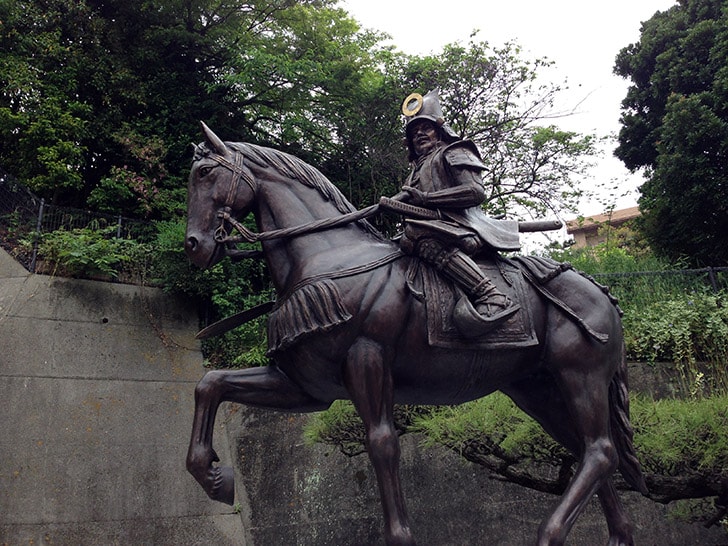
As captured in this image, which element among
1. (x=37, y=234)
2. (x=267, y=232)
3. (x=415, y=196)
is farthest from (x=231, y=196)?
(x=37, y=234)

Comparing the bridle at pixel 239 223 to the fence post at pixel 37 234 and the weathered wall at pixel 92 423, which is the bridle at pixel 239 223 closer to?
the weathered wall at pixel 92 423

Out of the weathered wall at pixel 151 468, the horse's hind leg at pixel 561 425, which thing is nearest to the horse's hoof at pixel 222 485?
the horse's hind leg at pixel 561 425

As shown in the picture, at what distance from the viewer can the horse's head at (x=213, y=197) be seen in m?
3.57

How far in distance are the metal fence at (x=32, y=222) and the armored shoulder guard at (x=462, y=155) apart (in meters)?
8.48

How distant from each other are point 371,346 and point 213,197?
1.32 meters

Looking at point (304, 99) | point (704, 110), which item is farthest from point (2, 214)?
point (704, 110)

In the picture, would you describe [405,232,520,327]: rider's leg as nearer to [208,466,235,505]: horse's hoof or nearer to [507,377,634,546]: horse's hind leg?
[507,377,634,546]: horse's hind leg

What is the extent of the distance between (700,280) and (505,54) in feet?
21.8

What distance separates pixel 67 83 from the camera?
520 inches

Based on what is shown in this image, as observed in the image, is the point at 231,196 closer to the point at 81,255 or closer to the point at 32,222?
the point at 81,255

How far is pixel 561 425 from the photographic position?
3830mm

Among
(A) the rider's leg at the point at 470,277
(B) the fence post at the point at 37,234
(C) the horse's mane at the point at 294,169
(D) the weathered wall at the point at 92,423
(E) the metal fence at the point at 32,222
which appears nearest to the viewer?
(A) the rider's leg at the point at 470,277

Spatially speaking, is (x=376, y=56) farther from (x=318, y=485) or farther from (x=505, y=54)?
(x=318, y=485)

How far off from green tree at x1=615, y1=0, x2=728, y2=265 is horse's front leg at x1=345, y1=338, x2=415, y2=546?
11.7 m
